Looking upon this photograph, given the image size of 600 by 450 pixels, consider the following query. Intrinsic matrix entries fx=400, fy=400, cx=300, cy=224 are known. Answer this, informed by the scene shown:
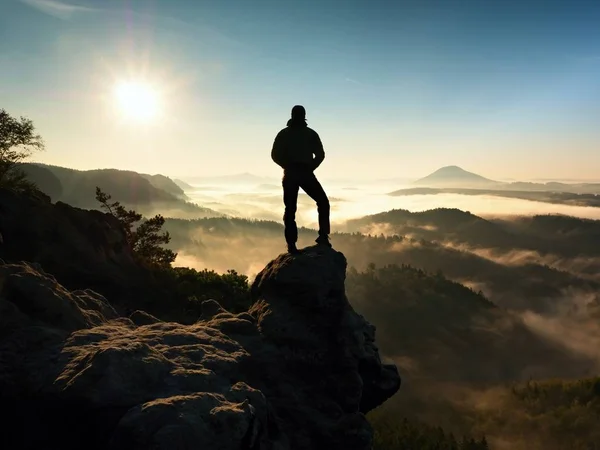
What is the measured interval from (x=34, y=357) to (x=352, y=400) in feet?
24.8

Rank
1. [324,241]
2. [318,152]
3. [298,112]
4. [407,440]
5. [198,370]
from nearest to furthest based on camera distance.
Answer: [198,370]
[298,112]
[318,152]
[324,241]
[407,440]

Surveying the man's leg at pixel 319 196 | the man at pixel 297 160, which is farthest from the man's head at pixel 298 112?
the man's leg at pixel 319 196

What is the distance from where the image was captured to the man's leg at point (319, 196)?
13.1m

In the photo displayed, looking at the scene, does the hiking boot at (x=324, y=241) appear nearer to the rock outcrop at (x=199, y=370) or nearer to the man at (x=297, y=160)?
the man at (x=297, y=160)

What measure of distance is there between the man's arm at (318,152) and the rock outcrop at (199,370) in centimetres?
292

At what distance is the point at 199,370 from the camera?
27.9 feet

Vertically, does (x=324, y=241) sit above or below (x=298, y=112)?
below

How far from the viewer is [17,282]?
941 cm

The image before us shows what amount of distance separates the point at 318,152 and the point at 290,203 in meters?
1.95

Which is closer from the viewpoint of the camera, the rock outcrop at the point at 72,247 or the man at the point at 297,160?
the man at the point at 297,160

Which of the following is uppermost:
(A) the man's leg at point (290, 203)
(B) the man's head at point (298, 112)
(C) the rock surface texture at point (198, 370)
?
(B) the man's head at point (298, 112)

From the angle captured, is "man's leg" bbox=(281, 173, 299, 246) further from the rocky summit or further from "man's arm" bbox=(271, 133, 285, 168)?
the rocky summit

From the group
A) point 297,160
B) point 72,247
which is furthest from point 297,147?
point 72,247

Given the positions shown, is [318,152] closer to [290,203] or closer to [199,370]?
[290,203]
